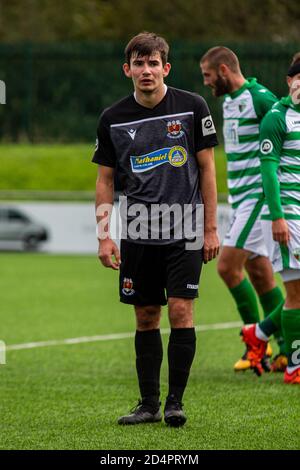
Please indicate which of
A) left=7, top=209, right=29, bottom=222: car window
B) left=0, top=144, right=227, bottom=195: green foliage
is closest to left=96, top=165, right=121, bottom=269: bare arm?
left=7, top=209, right=29, bottom=222: car window

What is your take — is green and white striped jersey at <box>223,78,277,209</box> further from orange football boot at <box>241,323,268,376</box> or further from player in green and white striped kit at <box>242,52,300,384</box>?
orange football boot at <box>241,323,268,376</box>

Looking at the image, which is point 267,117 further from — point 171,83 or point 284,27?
point 284,27

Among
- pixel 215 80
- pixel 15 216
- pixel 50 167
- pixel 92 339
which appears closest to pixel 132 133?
pixel 215 80

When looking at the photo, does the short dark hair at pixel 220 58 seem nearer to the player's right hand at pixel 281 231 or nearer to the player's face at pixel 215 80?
the player's face at pixel 215 80

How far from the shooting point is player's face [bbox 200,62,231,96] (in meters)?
9.01

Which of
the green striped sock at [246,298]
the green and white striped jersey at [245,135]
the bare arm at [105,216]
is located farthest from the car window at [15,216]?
the bare arm at [105,216]

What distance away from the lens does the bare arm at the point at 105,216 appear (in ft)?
22.4

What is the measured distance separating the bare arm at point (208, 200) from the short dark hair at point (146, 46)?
59 cm

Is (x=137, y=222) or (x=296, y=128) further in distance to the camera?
(x=296, y=128)

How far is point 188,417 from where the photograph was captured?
6844 millimetres

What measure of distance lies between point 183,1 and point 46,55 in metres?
17.4

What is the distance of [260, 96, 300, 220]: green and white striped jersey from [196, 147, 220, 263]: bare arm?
4.02 feet

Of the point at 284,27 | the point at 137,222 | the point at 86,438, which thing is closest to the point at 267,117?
the point at 137,222

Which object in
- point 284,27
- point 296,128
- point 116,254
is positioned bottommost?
point 116,254
